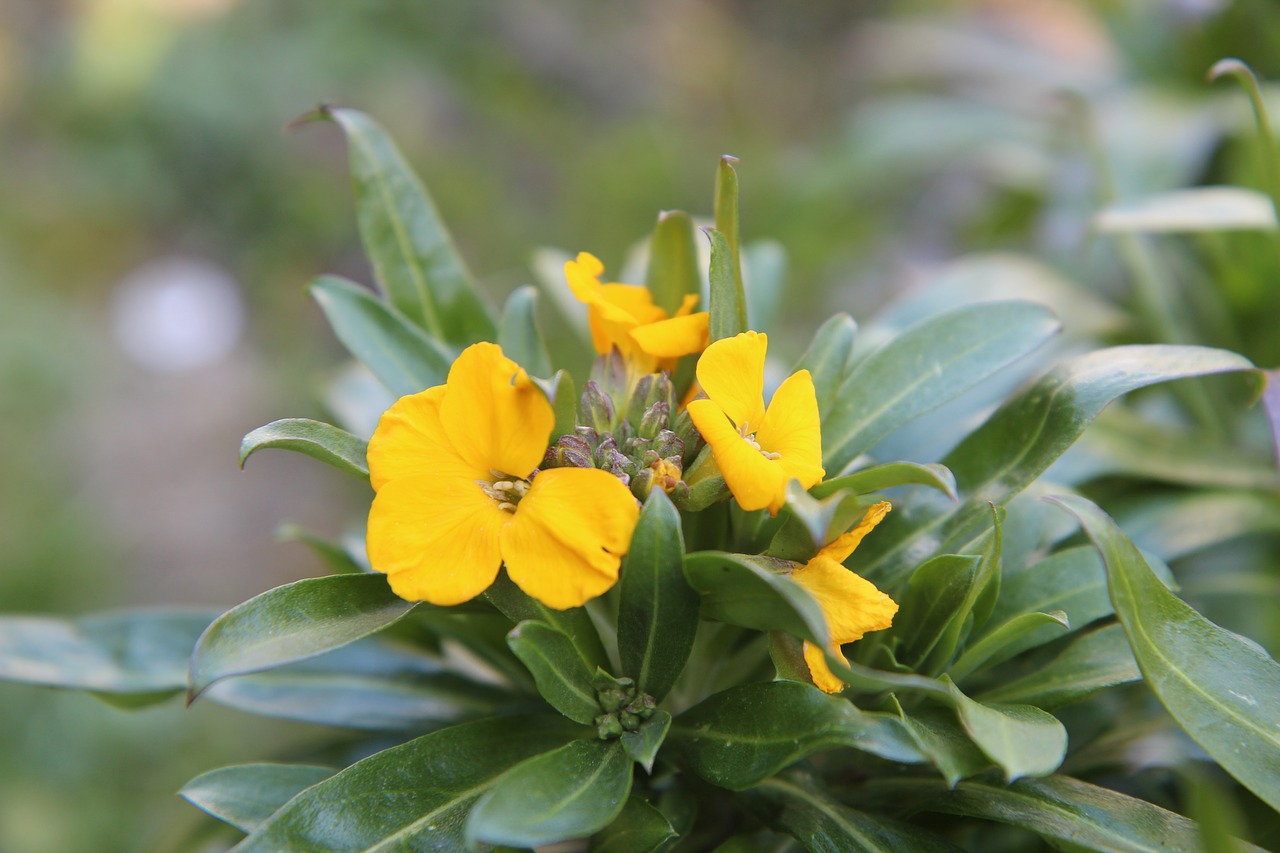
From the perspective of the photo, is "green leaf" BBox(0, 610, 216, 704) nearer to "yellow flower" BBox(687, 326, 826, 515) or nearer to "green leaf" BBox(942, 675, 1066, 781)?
"yellow flower" BBox(687, 326, 826, 515)

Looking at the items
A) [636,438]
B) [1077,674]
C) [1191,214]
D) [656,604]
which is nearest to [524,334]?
[636,438]

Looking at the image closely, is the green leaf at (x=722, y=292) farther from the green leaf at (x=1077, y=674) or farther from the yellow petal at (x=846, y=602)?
the green leaf at (x=1077, y=674)

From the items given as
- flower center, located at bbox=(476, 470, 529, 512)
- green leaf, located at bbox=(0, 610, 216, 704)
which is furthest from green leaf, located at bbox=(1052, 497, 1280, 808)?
green leaf, located at bbox=(0, 610, 216, 704)

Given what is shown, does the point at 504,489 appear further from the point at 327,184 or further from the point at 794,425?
the point at 327,184

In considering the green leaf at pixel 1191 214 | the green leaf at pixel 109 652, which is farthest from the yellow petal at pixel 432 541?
the green leaf at pixel 1191 214

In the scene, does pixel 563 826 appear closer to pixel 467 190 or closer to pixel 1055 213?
pixel 1055 213
